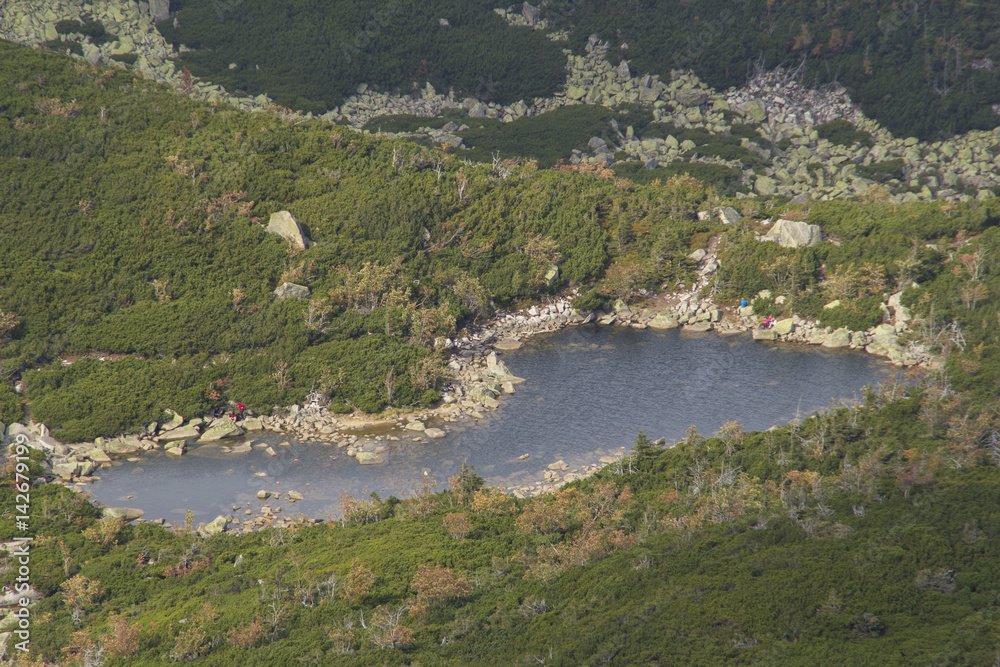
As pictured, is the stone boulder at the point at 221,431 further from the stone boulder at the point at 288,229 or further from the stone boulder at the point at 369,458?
the stone boulder at the point at 288,229

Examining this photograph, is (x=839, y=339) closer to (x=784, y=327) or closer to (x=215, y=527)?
(x=784, y=327)

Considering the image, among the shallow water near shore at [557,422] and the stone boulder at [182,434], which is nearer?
the shallow water near shore at [557,422]

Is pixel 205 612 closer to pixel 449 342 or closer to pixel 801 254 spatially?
pixel 449 342

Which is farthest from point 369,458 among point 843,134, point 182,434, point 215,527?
point 843,134

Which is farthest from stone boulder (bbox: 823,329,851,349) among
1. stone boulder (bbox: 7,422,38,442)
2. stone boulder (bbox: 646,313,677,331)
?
stone boulder (bbox: 7,422,38,442)

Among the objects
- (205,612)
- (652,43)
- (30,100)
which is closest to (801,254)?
(205,612)

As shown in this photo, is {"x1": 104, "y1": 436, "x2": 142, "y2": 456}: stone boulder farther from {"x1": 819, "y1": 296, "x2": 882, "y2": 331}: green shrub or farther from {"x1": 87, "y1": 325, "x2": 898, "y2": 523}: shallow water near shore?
{"x1": 819, "y1": 296, "x2": 882, "y2": 331}: green shrub

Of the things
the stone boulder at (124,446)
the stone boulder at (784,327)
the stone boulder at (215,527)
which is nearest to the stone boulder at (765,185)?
the stone boulder at (784,327)
